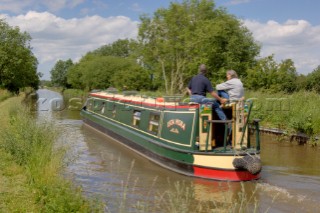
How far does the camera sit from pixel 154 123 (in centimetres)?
1080

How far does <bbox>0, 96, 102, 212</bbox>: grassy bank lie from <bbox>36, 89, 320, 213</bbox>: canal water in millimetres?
496

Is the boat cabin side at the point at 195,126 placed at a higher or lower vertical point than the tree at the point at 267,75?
lower

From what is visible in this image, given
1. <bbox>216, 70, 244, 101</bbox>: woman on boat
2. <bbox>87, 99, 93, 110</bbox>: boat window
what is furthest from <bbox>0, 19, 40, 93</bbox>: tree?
<bbox>216, 70, 244, 101</bbox>: woman on boat

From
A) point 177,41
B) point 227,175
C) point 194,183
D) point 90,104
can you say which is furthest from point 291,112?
point 177,41

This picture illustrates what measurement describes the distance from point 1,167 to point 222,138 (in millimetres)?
4842

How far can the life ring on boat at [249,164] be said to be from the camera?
779 centimetres

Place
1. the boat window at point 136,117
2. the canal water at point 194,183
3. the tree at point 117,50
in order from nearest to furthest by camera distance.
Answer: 1. the canal water at point 194,183
2. the boat window at point 136,117
3. the tree at point 117,50

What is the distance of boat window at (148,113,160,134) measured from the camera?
1056 centimetres

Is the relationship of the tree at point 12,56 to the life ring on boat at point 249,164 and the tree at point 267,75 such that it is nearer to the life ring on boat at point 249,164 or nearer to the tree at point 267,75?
the tree at point 267,75

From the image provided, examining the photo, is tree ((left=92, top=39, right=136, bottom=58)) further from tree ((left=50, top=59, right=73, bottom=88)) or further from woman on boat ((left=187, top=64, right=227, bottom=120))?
woman on boat ((left=187, top=64, right=227, bottom=120))

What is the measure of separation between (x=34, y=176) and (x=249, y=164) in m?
4.13

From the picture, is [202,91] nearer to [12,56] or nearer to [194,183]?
[194,183]

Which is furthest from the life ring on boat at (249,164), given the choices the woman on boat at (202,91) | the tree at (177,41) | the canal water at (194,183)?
the tree at (177,41)

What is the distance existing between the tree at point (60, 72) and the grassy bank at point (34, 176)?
10936 centimetres
